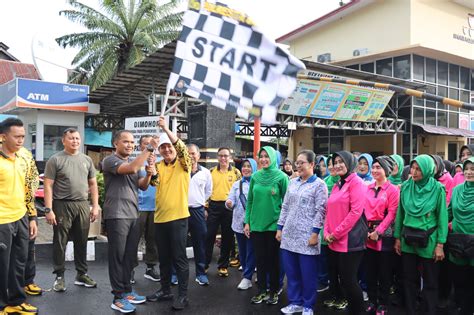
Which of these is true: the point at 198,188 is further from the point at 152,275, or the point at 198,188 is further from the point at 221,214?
the point at 152,275

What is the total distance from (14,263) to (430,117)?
62.0ft

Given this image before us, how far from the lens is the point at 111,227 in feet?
14.9

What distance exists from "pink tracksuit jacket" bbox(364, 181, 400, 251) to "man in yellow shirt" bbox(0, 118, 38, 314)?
359 centimetres

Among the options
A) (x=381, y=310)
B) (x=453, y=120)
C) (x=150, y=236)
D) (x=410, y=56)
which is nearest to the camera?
(x=381, y=310)

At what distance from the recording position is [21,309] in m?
4.40

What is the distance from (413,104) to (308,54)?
6.32 meters

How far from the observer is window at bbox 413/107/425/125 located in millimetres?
18781

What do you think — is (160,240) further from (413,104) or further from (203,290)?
(413,104)

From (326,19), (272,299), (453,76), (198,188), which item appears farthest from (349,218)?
(453,76)

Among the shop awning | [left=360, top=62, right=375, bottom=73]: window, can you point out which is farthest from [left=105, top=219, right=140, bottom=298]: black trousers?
[left=360, top=62, right=375, bottom=73]: window

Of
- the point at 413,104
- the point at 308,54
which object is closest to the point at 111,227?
the point at 413,104

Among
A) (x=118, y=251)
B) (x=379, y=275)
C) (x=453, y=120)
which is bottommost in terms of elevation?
(x=379, y=275)

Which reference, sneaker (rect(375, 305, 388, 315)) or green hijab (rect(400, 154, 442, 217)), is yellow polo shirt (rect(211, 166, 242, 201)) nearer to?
sneaker (rect(375, 305, 388, 315))

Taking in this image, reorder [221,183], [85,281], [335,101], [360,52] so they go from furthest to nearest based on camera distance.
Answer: [360,52], [335,101], [221,183], [85,281]
